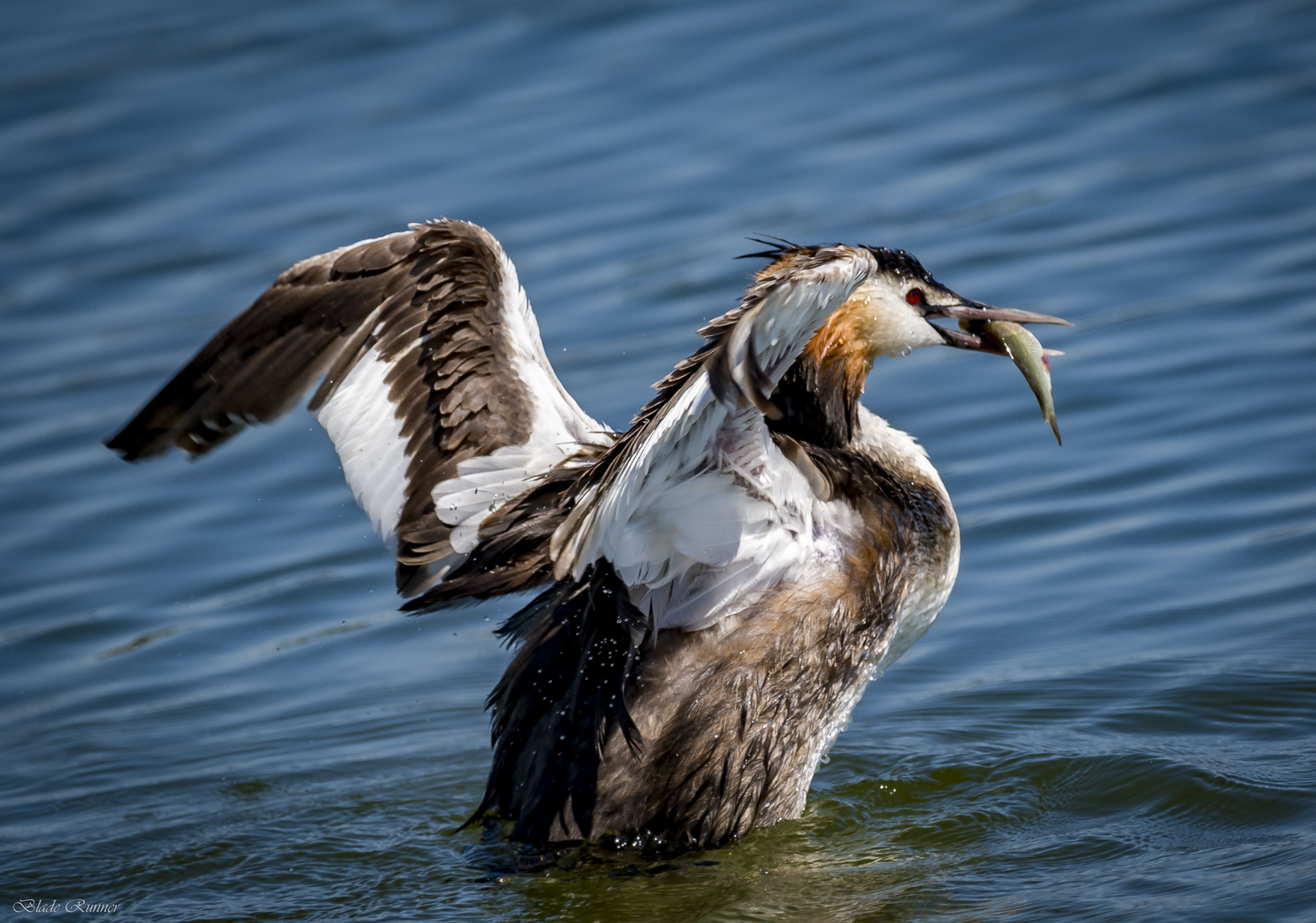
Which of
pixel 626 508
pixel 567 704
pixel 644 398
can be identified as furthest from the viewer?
pixel 644 398

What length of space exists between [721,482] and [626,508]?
1.36 ft

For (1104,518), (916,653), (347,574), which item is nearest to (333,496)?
(347,574)

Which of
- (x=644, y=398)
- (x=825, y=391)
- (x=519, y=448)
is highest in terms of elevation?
(x=825, y=391)

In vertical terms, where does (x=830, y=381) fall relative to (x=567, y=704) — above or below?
above

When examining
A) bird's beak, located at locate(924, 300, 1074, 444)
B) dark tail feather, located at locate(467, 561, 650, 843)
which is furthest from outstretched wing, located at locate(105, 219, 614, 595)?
bird's beak, located at locate(924, 300, 1074, 444)

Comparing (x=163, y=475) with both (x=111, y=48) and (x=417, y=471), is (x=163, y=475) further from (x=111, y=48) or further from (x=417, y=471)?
(x=111, y=48)

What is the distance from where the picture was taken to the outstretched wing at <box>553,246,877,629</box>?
3.73 m

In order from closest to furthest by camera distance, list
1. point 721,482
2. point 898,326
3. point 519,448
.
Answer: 1. point 721,482
2. point 898,326
3. point 519,448

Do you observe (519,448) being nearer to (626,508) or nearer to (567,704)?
(567,704)

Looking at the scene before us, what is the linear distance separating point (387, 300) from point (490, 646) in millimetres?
1782

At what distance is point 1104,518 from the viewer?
673cm

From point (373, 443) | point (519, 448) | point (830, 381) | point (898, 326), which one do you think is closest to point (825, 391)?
point (830, 381)

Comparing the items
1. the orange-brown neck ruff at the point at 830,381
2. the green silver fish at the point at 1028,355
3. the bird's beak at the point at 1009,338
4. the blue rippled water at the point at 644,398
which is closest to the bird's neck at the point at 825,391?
the orange-brown neck ruff at the point at 830,381

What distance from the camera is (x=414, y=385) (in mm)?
5406
